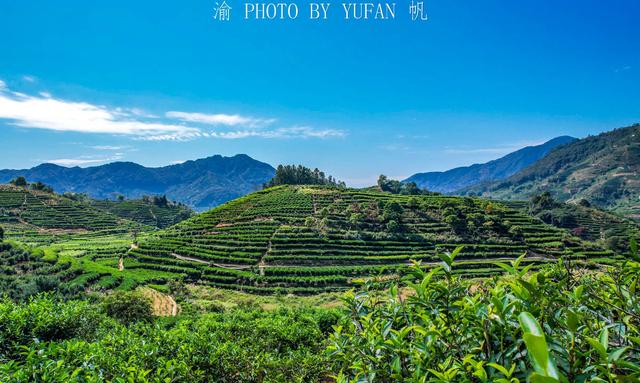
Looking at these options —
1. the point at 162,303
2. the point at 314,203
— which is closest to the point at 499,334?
the point at 162,303

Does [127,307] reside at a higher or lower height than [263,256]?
higher

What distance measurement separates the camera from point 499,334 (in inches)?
101

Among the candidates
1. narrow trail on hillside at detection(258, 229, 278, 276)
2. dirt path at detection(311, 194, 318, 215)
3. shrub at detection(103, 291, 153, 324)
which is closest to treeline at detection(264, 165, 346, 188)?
dirt path at detection(311, 194, 318, 215)

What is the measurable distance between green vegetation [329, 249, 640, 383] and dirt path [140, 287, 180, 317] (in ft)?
121

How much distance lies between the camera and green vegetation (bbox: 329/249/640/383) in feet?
6.70

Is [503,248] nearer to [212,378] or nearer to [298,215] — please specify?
[298,215]

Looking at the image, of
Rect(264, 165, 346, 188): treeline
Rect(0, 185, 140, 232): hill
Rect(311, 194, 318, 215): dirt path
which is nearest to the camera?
Rect(311, 194, 318, 215): dirt path

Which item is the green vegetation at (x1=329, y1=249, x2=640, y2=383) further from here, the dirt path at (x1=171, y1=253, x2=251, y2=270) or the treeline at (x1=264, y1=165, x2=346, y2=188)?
the treeline at (x1=264, y1=165, x2=346, y2=188)

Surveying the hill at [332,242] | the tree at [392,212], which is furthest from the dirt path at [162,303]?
the tree at [392,212]

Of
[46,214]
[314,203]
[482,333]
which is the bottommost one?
[46,214]

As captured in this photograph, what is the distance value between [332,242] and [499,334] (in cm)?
6115

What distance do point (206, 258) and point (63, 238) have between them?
5513 cm

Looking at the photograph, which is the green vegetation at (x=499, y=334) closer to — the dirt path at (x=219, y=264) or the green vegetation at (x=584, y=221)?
the dirt path at (x=219, y=264)

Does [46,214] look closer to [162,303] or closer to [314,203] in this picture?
[314,203]
